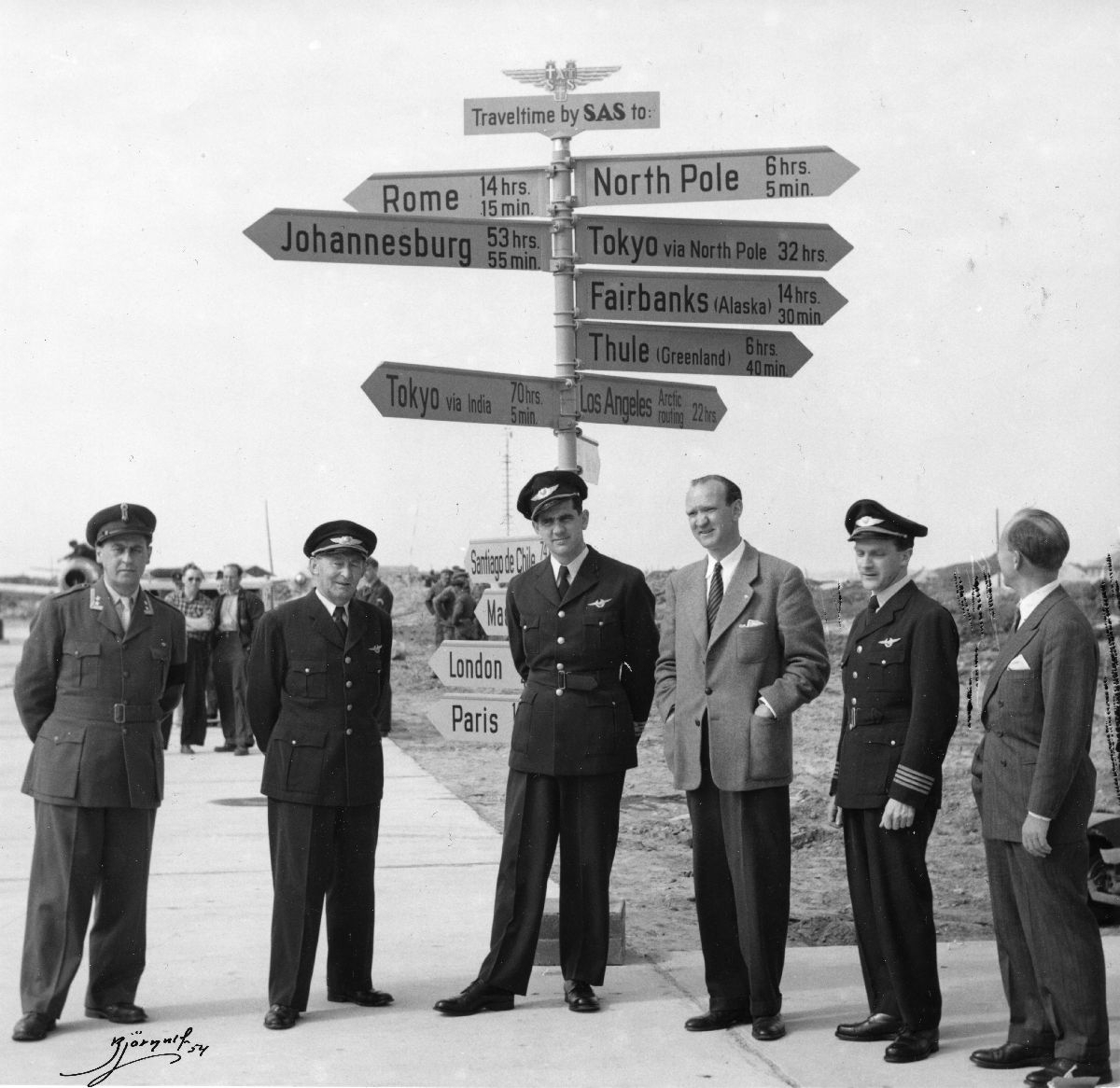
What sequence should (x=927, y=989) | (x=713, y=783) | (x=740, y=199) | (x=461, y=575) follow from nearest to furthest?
(x=927, y=989), (x=713, y=783), (x=740, y=199), (x=461, y=575)

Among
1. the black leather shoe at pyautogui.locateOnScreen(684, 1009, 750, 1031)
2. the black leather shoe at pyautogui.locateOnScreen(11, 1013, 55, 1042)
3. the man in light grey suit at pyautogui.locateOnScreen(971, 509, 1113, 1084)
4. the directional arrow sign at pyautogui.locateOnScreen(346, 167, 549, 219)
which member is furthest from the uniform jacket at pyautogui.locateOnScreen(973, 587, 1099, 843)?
the black leather shoe at pyautogui.locateOnScreen(11, 1013, 55, 1042)

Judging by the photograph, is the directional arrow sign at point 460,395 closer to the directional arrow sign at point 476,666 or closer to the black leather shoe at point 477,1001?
the directional arrow sign at point 476,666

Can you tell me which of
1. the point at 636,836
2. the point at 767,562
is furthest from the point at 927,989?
the point at 636,836

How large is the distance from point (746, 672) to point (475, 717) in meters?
1.49

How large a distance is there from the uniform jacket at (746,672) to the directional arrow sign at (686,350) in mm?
1419

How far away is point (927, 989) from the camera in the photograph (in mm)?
4898

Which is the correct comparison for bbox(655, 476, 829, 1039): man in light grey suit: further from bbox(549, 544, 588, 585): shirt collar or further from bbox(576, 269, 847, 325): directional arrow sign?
bbox(576, 269, 847, 325): directional arrow sign

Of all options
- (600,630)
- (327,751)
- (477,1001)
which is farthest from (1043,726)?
(327,751)

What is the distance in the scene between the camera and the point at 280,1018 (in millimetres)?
5156

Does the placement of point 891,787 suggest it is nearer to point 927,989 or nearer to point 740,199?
point 927,989

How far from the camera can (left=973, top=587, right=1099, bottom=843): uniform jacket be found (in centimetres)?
445

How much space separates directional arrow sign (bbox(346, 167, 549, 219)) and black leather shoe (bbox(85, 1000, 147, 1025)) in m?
3.36

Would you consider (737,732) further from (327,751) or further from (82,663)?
(82,663)

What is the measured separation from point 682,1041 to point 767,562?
5.47ft
